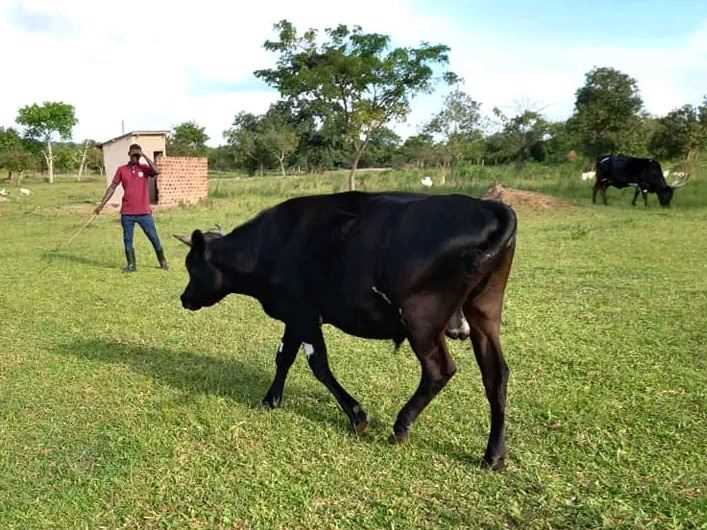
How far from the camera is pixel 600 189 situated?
65.7ft

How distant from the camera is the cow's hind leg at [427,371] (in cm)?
344

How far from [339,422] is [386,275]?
1.16 m

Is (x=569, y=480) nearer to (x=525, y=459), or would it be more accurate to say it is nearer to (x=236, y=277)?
(x=525, y=459)

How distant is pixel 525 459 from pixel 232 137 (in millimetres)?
55259

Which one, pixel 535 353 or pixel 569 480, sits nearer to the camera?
pixel 569 480

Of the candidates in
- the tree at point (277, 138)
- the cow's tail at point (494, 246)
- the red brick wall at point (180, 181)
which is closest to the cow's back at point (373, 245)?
the cow's tail at point (494, 246)

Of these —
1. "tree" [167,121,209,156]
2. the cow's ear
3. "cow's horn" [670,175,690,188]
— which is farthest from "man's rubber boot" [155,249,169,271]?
"tree" [167,121,209,156]

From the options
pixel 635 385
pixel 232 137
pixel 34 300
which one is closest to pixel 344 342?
pixel 635 385

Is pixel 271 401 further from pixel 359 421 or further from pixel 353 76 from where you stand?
pixel 353 76

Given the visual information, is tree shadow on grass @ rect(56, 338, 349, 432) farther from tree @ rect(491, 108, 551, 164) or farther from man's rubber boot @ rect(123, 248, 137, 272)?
tree @ rect(491, 108, 551, 164)

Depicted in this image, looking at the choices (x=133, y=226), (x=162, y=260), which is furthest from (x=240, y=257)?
(x=162, y=260)

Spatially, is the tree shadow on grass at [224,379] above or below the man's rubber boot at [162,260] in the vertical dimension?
below

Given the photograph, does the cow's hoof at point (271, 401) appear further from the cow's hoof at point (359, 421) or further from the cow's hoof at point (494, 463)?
the cow's hoof at point (494, 463)

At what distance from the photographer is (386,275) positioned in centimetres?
350
